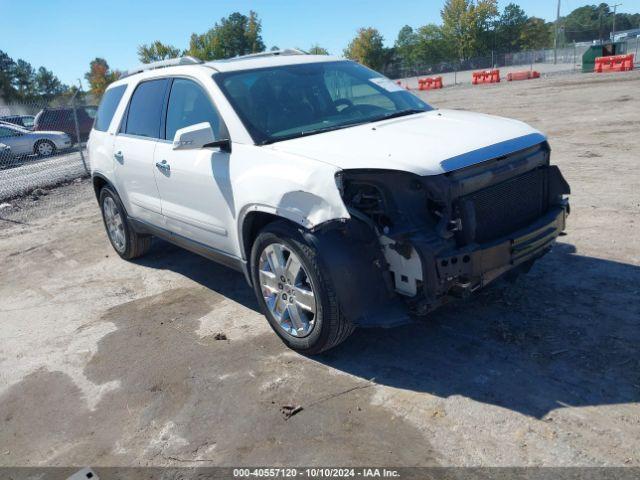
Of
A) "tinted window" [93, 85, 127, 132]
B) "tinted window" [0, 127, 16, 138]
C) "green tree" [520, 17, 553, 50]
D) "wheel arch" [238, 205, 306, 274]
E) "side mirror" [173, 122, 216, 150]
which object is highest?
"green tree" [520, 17, 553, 50]

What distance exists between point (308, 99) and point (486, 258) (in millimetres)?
1995

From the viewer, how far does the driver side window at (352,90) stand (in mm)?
4676

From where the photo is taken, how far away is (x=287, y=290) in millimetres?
3826

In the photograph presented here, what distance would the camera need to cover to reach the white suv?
332 cm

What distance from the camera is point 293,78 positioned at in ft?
15.2

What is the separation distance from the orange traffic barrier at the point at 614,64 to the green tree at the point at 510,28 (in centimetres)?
5455

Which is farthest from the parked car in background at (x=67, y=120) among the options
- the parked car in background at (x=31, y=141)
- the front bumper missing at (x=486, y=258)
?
the front bumper missing at (x=486, y=258)

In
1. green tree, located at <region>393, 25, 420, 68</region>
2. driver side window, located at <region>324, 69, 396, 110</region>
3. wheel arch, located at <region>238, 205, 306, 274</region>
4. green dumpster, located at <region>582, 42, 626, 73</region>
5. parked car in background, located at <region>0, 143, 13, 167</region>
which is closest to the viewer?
wheel arch, located at <region>238, 205, 306, 274</region>

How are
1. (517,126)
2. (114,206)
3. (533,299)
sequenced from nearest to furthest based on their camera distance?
(517,126) → (533,299) → (114,206)

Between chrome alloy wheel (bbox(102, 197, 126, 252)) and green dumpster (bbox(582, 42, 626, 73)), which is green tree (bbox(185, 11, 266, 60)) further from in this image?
chrome alloy wheel (bbox(102, 197, 126, 252))

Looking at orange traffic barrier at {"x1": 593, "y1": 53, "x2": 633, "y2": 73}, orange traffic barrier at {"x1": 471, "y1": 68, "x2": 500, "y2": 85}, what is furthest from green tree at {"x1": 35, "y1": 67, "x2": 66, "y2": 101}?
orange traffic barrier at {"x1": 593, "y1": 53, "x2": 633, "y2": 73}

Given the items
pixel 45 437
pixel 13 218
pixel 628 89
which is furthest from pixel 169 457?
pixel 628 89

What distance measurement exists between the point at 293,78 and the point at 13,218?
739 cm

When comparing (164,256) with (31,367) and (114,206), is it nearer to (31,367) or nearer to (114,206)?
(114,206)
